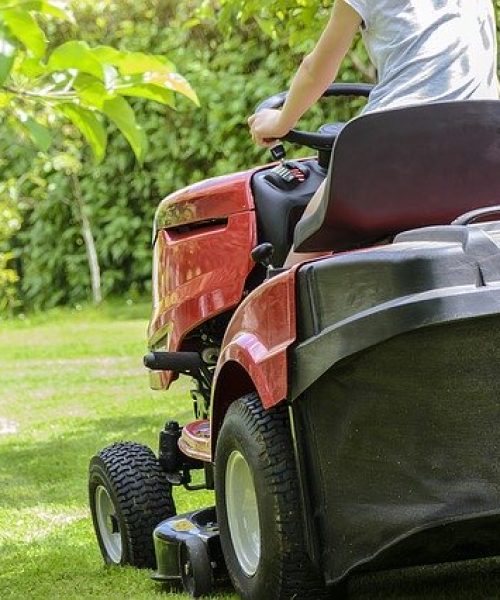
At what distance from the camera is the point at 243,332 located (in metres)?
3.41

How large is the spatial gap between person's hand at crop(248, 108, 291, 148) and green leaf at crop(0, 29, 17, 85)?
79cm

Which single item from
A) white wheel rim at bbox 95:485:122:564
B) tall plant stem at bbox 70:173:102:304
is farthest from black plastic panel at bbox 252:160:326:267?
tall plant stem at bbox 70:173:102:304

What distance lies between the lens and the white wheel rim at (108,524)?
4.38 meters

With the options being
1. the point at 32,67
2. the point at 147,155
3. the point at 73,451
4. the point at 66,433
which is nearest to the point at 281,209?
the point at 32,67

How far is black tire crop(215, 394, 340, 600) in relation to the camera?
3.20 m

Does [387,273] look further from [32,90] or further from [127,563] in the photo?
[127,563]

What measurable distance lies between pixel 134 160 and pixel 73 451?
9223 mm

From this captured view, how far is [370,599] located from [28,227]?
1461 centimetres

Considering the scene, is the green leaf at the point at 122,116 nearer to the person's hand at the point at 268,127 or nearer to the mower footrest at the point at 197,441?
the person's hand at the point at 268,127

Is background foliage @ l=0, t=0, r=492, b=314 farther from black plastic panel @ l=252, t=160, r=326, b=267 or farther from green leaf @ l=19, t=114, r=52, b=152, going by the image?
green leaf @ l=19, t=114, r=52, b=152

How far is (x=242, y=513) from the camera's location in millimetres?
3553

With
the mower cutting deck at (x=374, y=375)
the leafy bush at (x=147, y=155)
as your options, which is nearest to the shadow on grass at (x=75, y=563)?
the mower cutting deck at (x=374, y=375)

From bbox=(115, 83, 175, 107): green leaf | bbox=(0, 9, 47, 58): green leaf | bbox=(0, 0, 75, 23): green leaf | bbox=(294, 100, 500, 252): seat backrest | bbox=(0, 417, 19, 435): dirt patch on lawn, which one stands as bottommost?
bbox=(0, 417, 19, 435): dirt patch on lawn

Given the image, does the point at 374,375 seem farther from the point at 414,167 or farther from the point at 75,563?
the point at 75,563
